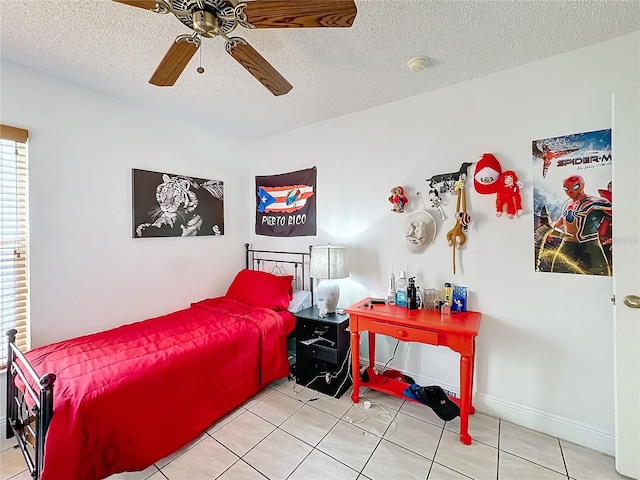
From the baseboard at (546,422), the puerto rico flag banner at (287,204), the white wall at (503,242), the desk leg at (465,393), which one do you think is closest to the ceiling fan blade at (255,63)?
the white wall at (503,242)

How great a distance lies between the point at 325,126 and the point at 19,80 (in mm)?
2205

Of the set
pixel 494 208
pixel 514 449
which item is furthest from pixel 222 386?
pixel 494 208

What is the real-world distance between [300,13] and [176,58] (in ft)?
2.22

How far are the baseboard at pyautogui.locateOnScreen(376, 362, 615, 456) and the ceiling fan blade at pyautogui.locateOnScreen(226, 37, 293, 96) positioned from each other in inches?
94.8

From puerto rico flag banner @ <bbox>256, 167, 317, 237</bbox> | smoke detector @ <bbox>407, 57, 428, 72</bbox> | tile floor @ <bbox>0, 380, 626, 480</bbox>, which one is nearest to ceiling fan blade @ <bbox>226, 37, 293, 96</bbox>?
smoke detector @ <bbox>407, 57, 428, 72</bbox>

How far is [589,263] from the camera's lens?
1.66 m

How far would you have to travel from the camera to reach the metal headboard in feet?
9.65

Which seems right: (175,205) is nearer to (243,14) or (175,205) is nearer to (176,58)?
(176,58)

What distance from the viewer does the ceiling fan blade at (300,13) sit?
104 cm

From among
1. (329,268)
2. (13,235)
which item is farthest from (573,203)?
(13,235)

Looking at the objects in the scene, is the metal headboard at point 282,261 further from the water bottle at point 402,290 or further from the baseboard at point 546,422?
the baseboard at point 546,422

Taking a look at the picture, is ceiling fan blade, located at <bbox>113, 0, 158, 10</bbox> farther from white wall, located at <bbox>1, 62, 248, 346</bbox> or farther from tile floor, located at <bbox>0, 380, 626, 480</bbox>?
tile floor, located at <bbox>0, 380, 626, 480</bbox>

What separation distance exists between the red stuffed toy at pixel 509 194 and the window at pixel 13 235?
318 centimetres

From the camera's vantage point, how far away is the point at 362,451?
1657 millimetres
